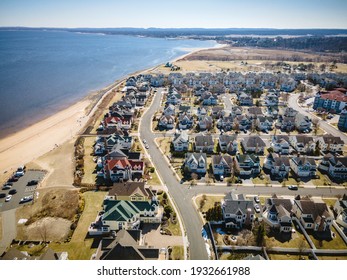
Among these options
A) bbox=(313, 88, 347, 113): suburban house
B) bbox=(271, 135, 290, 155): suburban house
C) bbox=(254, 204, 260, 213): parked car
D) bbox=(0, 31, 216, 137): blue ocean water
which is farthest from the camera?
bbox=(313, 88, 347, 113): suburban house

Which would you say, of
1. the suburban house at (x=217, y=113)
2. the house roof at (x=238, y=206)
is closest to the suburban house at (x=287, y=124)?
the suburban house at (x=217, y=113)

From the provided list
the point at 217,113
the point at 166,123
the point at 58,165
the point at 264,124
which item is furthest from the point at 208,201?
the point at 217,113

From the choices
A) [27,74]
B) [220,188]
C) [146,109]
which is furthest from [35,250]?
[27,74]

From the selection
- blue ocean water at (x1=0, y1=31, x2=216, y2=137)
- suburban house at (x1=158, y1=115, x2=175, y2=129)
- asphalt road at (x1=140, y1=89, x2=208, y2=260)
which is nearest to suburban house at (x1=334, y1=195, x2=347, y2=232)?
asphalt road at (x1=140, y1=89, x2=208, y2=260)

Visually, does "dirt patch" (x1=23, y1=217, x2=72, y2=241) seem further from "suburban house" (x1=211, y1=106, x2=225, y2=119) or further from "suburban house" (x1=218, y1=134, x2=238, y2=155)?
"suburban house" (x1=211, y1=106, x2=225, y2=119)

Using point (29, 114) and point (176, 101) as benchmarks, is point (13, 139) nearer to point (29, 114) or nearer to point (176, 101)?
point (29, 114)

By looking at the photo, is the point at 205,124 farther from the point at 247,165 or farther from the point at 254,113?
the point at 247,165

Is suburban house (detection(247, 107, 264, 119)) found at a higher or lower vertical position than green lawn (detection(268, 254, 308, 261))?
higher
